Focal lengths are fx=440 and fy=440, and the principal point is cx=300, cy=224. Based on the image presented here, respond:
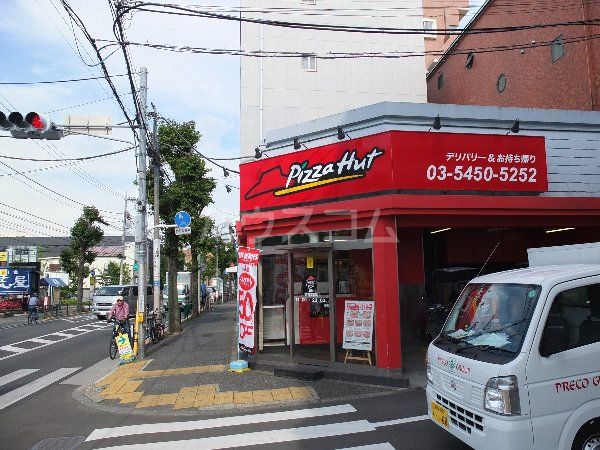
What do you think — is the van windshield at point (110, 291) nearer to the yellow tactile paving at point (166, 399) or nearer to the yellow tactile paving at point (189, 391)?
the yellow tactile paving at point (189, 391)

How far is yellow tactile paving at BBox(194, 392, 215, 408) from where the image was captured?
303 inches

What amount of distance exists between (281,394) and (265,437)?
206 centimetres

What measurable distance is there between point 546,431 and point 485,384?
24.4 inches

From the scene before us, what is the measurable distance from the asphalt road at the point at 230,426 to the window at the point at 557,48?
45.2ft

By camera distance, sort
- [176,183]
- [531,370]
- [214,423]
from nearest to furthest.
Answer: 1. [531,370]
2. [214,423]
3. [176,183]

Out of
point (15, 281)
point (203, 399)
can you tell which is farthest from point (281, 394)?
point (15, 281)

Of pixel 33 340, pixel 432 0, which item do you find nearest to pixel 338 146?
pixel 33 340

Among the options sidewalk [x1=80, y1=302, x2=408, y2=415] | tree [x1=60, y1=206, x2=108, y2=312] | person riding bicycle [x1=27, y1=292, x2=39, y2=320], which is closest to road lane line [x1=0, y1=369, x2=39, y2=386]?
sidewalk [x1=80, y1=302, x2=408, y2=415]

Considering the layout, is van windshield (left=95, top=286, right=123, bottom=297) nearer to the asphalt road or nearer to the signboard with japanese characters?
the signboard with japanese characters

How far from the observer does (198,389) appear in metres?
8.71

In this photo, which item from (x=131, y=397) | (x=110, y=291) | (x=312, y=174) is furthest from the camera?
(x=110, y=291)

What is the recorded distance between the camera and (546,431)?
4004mm

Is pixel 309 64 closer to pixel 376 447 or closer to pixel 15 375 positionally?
pixel 15 375

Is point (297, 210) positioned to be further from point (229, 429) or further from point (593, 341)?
point (593, 341)
